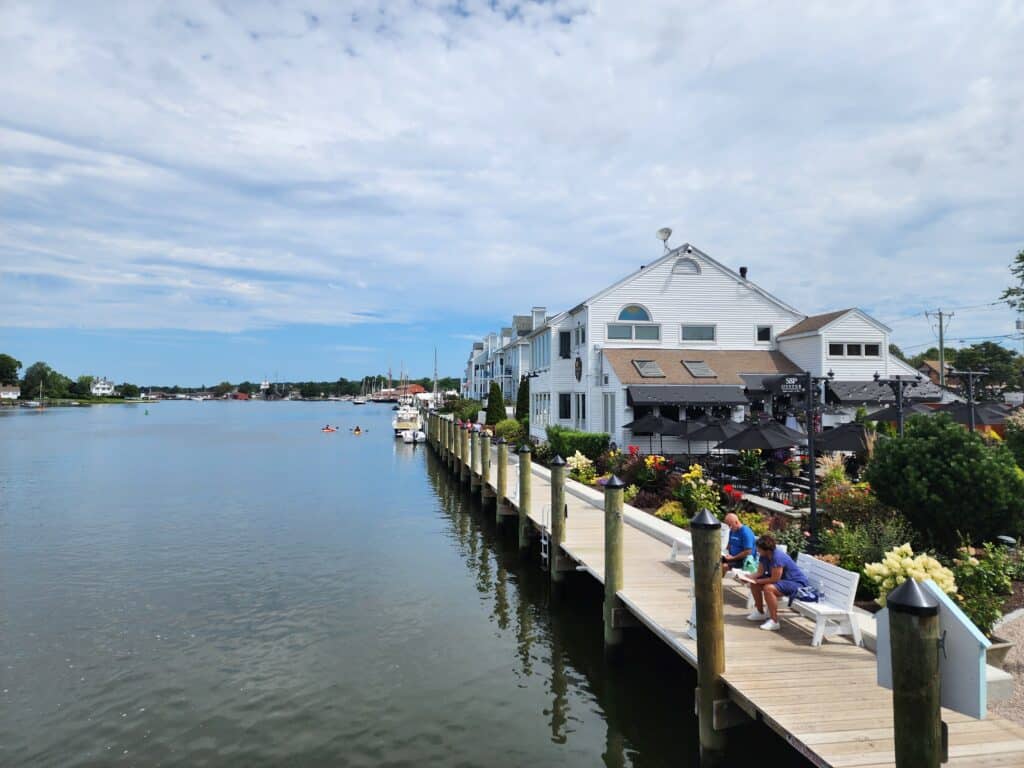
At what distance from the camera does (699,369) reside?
99.8 feet

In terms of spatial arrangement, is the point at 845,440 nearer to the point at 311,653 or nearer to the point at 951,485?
the point at 951,485

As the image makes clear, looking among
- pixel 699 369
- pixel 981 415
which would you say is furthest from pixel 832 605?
pixel 699 369

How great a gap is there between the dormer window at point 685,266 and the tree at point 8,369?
21689 centimetres

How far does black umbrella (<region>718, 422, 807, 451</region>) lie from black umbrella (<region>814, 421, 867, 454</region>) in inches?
23.0

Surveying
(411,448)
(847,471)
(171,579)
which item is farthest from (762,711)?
(411,448)

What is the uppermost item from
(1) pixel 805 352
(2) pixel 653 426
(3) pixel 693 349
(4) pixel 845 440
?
(3) pixel 693 349

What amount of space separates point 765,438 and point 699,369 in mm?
11380

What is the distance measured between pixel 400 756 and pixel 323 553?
1199 centimetres

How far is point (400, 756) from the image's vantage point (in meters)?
8.55

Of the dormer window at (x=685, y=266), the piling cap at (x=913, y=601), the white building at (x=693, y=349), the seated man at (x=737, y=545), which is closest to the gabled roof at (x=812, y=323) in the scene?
the white building at (x=693, y=349)

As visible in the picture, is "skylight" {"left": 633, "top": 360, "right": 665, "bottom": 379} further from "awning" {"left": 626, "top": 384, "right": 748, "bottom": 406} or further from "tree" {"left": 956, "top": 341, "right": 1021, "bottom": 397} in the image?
"tree" {"left": 956, "top": 341, "right": 1021, "bottom": 397}

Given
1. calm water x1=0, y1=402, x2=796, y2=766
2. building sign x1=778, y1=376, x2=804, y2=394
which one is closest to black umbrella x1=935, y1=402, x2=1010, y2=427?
building sign x1=778, y1=376, x2=804, y2=394

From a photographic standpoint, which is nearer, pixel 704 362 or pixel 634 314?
pixel 704 362

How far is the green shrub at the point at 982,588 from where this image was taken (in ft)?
28.5
